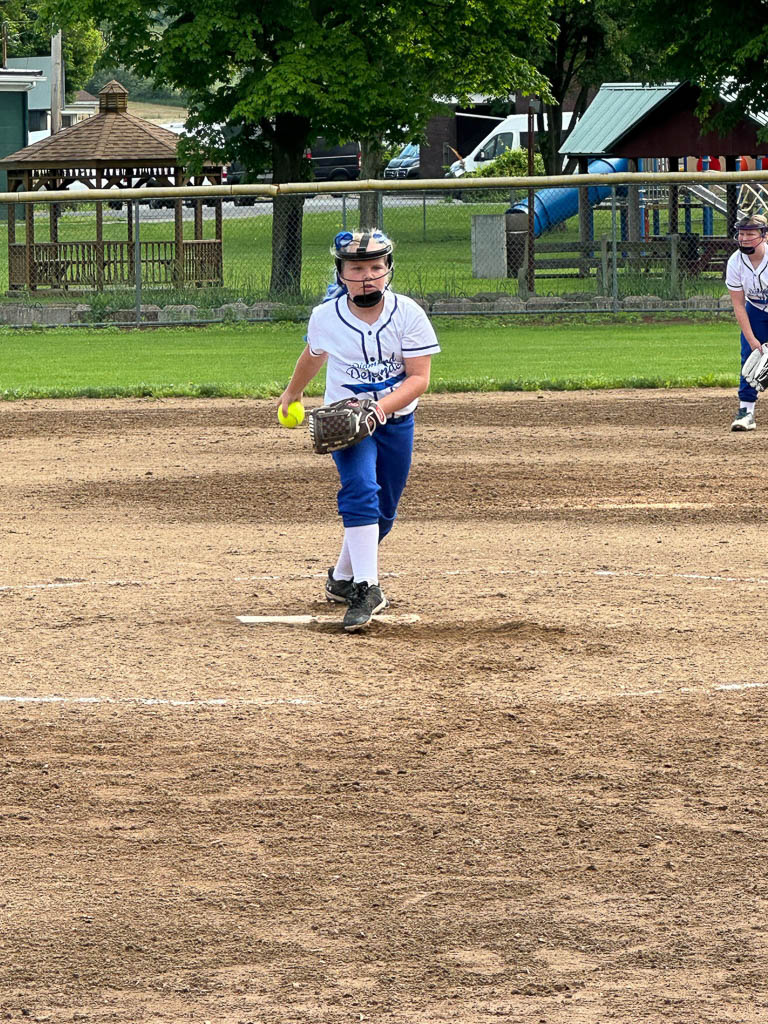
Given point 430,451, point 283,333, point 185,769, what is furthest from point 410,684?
point 283,333

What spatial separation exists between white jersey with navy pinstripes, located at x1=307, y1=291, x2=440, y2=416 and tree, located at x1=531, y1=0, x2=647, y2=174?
39447mm

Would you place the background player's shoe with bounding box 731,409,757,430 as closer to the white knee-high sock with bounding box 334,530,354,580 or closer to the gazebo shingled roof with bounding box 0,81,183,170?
the white knee-high sock with bounding box 334,530,354,580

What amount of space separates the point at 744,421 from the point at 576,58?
41448 millimetres

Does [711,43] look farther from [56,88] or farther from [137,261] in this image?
[56,88]

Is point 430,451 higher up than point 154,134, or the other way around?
point 154,134

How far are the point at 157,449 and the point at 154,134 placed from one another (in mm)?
20973

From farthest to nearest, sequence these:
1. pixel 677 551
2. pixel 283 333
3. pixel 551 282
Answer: pixel 551 282, pixel 283 333, pixel 677 551

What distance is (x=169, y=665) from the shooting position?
729 centimetres

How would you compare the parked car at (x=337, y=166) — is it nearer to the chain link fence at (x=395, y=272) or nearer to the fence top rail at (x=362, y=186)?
the chain link fence at (x=395, y=272)

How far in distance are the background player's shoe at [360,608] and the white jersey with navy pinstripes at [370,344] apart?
0.89 meters

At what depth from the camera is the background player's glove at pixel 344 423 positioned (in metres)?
7.51

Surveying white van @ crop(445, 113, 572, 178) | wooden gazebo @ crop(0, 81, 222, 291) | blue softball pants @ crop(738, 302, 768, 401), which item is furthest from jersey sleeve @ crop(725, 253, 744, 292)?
white van @ crop(445, 113, 572, 178)

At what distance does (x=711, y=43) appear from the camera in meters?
26.5

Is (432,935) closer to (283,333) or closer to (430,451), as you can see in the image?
(430,451)
